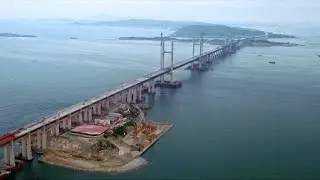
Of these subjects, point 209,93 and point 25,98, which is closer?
point 25,98

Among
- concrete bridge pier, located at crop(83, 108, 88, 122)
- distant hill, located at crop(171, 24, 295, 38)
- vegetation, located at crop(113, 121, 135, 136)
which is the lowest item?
vegetation, located at crop(113, 121, 135, 136)

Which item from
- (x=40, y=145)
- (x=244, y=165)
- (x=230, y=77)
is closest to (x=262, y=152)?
(x=244, y=165)

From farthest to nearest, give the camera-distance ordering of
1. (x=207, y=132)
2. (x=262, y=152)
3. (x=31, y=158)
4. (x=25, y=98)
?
(x=25, y=98)
(x=207, y=132)
(x=262, y=152)
(x=31, y=158)

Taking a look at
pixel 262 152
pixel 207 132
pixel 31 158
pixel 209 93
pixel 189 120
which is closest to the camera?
pixel 31 158

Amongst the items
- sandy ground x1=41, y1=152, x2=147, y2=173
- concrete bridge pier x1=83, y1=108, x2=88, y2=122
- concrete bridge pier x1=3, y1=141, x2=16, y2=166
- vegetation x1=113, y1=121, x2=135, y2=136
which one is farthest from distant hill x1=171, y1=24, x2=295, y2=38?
concrete bridge pier x1=3, y1=141, x2=16, y2=166

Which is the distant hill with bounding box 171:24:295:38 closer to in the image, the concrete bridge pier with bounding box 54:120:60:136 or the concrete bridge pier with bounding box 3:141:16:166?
the concrete bridge pier with bounding box 54:120:60:136

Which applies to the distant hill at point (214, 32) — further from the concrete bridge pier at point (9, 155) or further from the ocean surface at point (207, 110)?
the concrete bridge pier at point (9, 155)

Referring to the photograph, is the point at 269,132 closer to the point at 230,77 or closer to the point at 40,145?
the point at 40,145
